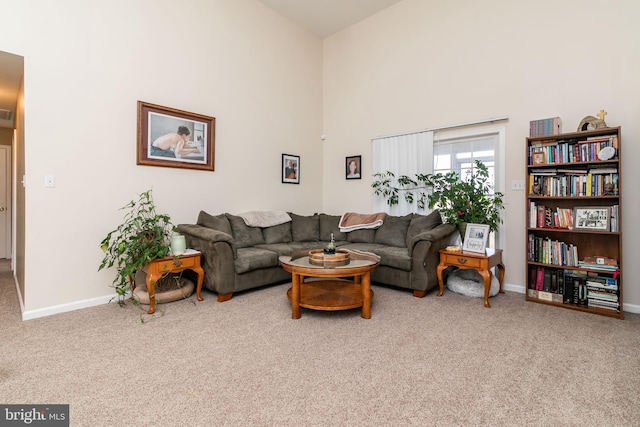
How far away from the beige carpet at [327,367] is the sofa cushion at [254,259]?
515mm

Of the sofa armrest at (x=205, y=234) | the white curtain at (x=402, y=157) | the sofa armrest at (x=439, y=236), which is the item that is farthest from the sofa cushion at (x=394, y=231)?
the sofa armrest at (x=205, y=234)

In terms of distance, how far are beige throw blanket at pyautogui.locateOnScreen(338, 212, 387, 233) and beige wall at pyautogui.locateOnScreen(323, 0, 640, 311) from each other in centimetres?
43

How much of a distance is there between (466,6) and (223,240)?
4.02 metres

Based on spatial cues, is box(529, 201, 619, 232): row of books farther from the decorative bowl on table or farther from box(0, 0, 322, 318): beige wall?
box(0, 0, 322, 318): beige wall

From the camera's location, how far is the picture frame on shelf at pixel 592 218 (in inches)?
115

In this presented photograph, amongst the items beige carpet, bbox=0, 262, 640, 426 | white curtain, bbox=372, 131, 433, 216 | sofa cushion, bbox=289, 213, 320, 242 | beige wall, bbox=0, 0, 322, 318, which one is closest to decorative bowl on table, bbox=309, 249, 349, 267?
beige carpet, bbox=0, 262, 640, 426

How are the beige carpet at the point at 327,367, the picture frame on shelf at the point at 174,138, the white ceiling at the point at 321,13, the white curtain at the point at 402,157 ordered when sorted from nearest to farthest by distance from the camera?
the beige carpet at the point at 327,367
the picture frame on shelf at the point at 174,138
the white curtain at the point at 402,157
the white ceiling at the point at 321,13

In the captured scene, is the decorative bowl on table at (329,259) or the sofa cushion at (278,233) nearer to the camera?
the decorative bowl on table at (329,259)

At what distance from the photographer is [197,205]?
3.98 m

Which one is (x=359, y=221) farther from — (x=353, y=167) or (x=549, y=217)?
(x=549, y=217)

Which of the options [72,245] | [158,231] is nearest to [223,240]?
[158,231]

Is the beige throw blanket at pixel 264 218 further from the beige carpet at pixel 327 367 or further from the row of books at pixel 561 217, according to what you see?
the row of books at pixel 561 217

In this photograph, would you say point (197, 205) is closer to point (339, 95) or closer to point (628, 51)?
point (339, 95)

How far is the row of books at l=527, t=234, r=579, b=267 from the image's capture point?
10.1 ft
